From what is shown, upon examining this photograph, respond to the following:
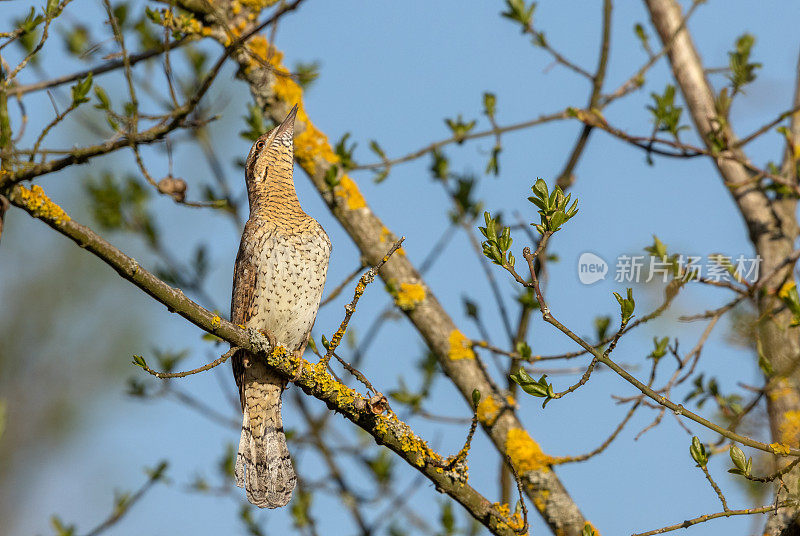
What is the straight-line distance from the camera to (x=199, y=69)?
5480 millimetres

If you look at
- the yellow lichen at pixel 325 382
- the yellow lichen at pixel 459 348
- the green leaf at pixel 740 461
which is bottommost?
the green leaf at pixel 740 461

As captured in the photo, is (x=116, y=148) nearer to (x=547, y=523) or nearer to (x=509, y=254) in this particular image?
(x=509, y=254)

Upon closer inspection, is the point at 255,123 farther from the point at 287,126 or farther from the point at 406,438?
the point at 406,438

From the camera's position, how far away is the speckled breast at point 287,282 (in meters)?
3.76

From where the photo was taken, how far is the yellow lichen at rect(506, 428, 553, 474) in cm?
365

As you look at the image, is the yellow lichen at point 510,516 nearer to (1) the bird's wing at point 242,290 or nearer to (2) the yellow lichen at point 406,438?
(2) the yellow lichen at point 406,438

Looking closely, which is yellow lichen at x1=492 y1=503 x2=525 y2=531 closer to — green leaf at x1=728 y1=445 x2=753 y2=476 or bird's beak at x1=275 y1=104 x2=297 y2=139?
green leaf at x1=728 y1=445 x2=753 y2=476

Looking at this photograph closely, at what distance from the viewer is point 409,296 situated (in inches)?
157

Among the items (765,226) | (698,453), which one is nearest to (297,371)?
(698,453)

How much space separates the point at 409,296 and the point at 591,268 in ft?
3.43

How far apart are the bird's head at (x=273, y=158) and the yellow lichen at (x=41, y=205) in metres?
1.80

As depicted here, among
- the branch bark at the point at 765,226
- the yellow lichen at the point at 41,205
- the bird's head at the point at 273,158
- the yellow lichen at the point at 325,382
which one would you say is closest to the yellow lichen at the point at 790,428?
the branch bark at the point at 765,226

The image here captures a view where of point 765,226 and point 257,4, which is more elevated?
point 257,4

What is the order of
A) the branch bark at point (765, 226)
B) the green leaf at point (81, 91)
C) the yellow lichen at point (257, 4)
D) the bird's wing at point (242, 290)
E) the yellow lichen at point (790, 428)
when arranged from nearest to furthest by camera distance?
the green leaf at point (81, 91), the yellow lichen at point (790, 428), the branch bark at point (765, 226), the bird's wing at point (242, 290), the yellow lichen at point (257, 4)
